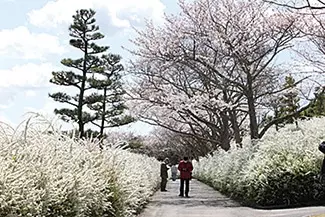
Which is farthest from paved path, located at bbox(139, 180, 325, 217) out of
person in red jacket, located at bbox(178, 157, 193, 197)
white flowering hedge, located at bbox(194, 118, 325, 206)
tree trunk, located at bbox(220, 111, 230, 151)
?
tree trunk, located at bbox(220, 111, 230, 151)

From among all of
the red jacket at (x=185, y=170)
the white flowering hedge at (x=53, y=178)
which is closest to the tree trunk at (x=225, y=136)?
the red jacket at (x=185, y=170)

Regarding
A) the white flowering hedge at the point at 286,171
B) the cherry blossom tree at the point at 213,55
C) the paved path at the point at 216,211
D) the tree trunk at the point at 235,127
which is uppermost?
the cherry blossom tree at the point at 213,55

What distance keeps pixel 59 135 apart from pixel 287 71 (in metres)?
19.9

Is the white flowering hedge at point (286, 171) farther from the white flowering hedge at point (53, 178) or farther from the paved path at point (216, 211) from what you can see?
the white flowering hedge at point (53, 178)

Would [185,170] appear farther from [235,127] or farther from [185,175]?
[235,127]

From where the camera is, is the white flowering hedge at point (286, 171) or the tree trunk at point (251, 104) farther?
the tree trunk at point (251, 104)

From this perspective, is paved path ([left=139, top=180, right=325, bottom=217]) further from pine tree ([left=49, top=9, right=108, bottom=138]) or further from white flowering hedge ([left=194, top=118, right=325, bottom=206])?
pine tree ([left=49, top=9, right=108, bottom=138])

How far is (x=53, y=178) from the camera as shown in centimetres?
638

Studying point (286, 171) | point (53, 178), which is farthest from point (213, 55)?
point (53, 178)

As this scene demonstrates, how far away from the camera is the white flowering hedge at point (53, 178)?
5.41m

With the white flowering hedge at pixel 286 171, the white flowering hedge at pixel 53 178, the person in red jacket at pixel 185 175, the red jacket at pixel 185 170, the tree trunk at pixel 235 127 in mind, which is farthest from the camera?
the tree trunk at pixel 235 127

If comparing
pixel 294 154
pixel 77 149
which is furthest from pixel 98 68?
pixel 77 149

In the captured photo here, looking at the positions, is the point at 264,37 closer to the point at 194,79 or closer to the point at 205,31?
the point at 205,31

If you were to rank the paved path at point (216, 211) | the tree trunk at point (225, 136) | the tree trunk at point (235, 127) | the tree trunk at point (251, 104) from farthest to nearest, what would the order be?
the tree trunk at point (225, 136), the tree trunk at point (235, 127), the tree trunk at point (251, 104), the paved path at point (216, 211)
